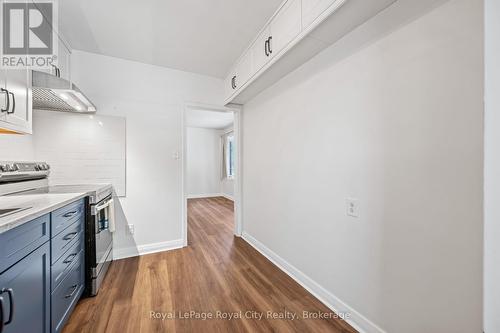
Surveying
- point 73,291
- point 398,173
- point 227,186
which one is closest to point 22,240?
point 73,291

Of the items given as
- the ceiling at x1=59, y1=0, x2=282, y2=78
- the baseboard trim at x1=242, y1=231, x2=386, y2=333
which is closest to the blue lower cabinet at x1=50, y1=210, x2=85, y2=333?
the ceiling at x1=59, y1=0, x2=282, y2=78

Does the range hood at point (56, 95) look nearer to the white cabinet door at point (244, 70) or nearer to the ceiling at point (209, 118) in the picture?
the white cabinet door at point (244, 70)

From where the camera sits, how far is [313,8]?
143cm

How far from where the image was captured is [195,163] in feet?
23.4

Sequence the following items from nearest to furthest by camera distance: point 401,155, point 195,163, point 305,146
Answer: point 401,155
point 305,146
point 195,163

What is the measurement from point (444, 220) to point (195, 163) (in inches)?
266

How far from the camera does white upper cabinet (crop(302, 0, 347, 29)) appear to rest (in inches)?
50.5

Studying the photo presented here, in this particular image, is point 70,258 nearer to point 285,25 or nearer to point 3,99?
point 3,99

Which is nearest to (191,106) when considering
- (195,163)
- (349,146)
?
(349,146)

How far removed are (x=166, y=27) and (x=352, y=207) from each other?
243 centimetres

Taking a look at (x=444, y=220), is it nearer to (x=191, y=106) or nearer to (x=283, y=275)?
(x=283, y=275)

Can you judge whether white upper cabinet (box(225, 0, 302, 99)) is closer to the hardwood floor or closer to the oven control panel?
the hardwood floor

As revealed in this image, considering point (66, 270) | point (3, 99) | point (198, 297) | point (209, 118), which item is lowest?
point (198, 297)
